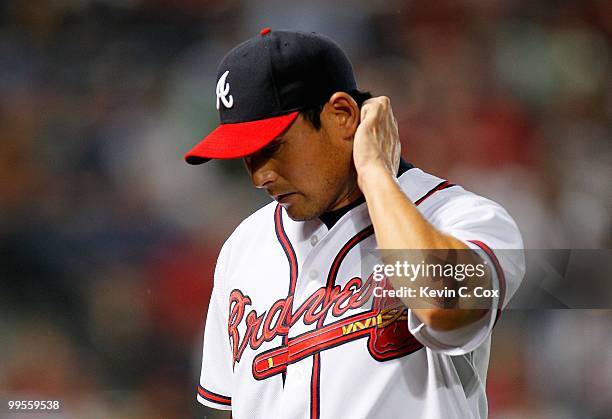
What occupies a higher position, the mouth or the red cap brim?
the red cap brim

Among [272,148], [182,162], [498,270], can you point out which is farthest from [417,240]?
[182,162]

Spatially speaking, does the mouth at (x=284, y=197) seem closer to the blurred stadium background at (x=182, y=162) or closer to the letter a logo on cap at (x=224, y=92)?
the letter a logo on cap at (x=224, y=92)

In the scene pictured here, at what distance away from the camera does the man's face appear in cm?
89

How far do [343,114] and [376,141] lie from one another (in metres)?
0.06

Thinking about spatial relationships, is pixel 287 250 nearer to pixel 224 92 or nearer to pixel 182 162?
pixel 224 92

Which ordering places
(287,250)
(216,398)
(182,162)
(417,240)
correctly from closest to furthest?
(417,240), (287,250), (216,398), (182,162)

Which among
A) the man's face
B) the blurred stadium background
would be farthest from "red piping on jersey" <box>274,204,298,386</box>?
the blurred stadium background

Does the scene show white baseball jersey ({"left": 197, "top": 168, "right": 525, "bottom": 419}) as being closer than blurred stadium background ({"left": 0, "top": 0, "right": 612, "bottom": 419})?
Yes

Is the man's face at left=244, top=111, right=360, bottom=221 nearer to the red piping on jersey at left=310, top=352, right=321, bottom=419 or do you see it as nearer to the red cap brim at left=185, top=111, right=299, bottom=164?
the red cap brim at left=185, top=111, right=299, bottom=164

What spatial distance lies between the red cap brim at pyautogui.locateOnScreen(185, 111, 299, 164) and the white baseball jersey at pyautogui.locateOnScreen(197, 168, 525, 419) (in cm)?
16

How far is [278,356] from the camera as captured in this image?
0.95 m

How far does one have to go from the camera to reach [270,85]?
34.8 inches

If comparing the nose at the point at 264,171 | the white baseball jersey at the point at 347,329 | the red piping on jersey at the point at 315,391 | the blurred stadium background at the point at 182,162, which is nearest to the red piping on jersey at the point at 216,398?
the white baseball jersey at the point at 347,329

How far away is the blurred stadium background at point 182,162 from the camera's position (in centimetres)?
206
